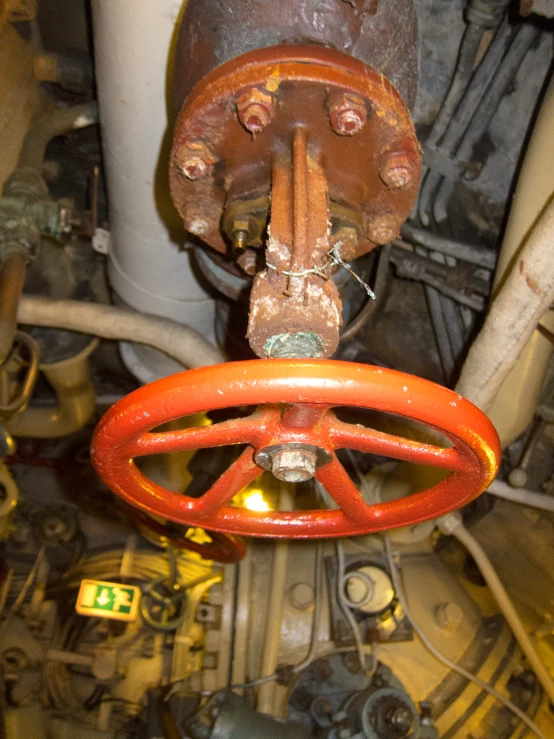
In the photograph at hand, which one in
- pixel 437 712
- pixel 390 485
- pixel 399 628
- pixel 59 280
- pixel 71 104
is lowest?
pixel 437 712

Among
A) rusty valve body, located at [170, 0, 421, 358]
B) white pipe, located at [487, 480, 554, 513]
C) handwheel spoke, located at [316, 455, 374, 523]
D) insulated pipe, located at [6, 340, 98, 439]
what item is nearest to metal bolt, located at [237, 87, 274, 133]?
rusty valve body, located at [170, 0, 421, 358]

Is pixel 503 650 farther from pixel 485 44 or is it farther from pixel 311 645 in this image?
pixel 485 44

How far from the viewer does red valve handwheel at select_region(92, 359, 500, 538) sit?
62 centimetres

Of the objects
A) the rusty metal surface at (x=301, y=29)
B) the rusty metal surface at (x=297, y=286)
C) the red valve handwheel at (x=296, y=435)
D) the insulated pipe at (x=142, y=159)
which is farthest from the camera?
the insulated pipe at (x=142, y=159)

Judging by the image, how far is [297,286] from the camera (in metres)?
0.75

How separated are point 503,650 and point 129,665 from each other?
4.30ft

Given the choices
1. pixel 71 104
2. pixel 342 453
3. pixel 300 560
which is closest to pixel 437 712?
pixel 300 560

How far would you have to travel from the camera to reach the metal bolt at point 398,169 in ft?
2.93

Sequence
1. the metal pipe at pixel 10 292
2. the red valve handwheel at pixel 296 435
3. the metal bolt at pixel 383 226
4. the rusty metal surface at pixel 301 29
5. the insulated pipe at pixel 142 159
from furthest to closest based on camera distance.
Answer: the metal pipe at pixel 10 292, the insulated pipe at pixel 142 159, the metal bolt at pixel 383 226, the rusty metal surface at pixel 301 29, the red valve handwheel at pixel 296 435

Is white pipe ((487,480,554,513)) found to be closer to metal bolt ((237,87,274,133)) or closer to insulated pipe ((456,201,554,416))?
insulated pipe ((456,201,554,416))

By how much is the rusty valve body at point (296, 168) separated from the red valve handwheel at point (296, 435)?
0.12 m

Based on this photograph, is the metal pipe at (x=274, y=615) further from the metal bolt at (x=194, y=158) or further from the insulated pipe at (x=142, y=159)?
the metal bolt at (x=194, y=158)

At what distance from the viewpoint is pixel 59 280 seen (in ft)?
7.05

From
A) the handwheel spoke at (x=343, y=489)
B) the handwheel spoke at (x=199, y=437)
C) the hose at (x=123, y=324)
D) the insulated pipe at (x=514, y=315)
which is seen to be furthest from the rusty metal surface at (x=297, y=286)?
the hose at (x=123, y=324)
